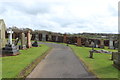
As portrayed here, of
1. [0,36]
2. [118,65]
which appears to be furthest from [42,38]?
[118,65]

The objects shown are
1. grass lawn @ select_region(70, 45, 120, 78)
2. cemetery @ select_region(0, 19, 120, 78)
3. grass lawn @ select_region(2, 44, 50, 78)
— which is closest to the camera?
grass lawn @ select_region(2, 44, 50, 78)

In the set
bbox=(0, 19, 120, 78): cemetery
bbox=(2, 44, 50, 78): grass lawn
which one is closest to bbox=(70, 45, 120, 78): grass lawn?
bbox=(0, 19, 120, 78): cemetery

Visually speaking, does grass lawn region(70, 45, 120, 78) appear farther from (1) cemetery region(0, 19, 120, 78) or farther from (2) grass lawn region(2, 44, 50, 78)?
(2) grass lawn region(2, 44, 50, 78)

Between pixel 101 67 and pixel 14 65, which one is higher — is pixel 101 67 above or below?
below

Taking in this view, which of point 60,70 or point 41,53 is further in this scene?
point 41,53

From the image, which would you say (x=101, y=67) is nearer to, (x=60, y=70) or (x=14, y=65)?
(x=60, y=70)

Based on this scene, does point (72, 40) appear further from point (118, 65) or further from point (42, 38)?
point (118, 65)

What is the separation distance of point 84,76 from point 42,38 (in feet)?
118

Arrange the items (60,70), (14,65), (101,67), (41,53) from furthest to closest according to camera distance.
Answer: (41,53) < (101,67) < (14,65) < (60,70)

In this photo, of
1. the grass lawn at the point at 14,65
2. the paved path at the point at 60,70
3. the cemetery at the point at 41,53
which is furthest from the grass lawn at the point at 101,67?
the grass lawn at the point at 14,65

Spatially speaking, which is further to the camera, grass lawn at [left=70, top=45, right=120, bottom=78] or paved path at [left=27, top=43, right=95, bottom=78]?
grass lawn at [left=70, top=45, right=120, bottom=78]

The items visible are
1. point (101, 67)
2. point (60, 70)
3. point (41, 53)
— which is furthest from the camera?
point (41, 53)

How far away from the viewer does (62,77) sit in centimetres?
838

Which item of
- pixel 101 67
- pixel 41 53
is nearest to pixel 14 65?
pixel 101 67
